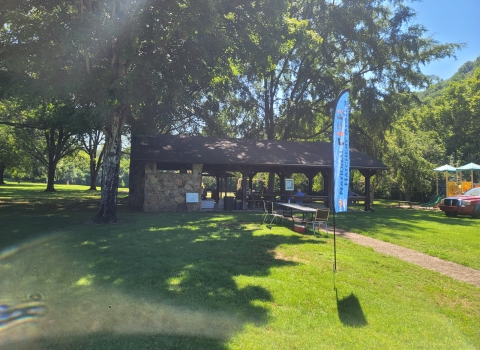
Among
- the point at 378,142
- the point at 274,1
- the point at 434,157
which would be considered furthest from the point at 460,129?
the point at 274,1

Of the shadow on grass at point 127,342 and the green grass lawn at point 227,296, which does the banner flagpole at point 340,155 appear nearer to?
the green grass lawn at point 227,296

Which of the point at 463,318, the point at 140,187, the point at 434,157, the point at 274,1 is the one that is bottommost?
the point at 463,318

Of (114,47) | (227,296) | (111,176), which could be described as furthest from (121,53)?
(227,296)

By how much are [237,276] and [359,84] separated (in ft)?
71.9

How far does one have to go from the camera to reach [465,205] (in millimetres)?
16906

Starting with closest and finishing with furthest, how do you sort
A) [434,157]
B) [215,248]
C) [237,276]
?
[237,276]
[215,248]
[434,157]

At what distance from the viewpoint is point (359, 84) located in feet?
79.0

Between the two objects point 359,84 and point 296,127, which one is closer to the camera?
point 359,84

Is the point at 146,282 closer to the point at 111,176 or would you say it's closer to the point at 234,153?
the point at 111,176

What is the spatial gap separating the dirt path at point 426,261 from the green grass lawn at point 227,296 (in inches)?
14.3

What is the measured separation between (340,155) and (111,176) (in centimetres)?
936

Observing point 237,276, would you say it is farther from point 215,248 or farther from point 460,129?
point 460,129

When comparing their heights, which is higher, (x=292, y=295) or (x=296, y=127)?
(x=296, y=127)

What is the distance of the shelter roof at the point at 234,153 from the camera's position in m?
17.3
